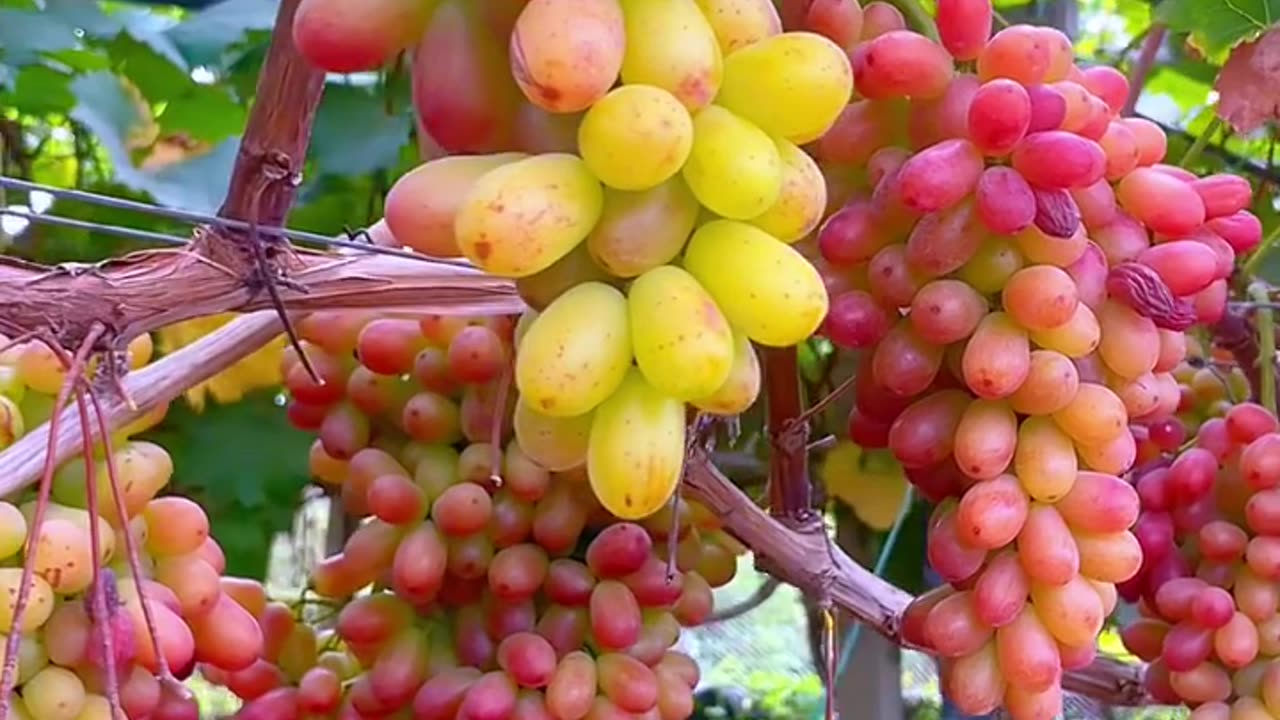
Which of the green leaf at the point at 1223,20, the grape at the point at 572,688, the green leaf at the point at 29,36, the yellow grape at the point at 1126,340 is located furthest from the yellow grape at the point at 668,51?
the green leaf at the point at 29,36

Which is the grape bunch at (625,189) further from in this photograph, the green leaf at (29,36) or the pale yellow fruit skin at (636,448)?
the green leaf at (29,36)

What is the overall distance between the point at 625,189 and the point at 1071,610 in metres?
0.25

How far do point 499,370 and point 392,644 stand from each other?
12cm

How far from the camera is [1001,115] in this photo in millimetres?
436

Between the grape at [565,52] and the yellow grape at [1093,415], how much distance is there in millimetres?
241

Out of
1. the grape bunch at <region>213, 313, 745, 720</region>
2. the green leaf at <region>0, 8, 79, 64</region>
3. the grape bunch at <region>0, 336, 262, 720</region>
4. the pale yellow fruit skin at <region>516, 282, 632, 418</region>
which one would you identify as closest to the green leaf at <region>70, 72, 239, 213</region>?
the green leaf at <region>0, 8, 79, 64</region>

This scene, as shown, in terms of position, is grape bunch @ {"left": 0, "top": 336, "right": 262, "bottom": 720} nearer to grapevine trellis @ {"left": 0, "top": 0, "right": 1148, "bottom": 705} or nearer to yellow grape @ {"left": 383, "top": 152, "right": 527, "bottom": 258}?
grapevine trellis @ {"left": 0, "top": 0, "right": 1148, "bottom": 705}

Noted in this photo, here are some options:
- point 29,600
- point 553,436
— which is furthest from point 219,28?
point 553,436

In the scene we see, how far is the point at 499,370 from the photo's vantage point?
0.60 meters

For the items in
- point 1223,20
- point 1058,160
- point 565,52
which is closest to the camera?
point 565,52

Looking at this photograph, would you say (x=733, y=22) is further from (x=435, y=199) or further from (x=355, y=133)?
(x=355, y=133)

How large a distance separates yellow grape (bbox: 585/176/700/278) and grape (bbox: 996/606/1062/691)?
0.77ft

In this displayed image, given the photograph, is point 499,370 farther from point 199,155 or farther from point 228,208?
point 199,155

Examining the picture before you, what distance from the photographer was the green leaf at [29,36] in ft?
2.98
